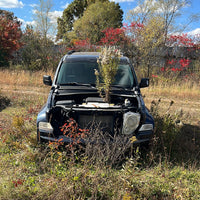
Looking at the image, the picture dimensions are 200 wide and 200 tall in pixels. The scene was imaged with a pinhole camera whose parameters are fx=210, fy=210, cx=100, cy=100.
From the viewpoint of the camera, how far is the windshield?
4.92 meters

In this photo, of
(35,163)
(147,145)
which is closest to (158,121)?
(147,145)

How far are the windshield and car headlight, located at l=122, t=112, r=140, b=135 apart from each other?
4.13 ft

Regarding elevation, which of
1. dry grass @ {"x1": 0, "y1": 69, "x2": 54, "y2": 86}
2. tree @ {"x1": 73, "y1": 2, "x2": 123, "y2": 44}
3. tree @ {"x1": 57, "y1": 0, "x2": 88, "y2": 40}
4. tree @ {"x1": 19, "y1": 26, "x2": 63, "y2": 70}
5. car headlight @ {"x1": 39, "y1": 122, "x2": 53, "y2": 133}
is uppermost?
tree @ {"x1": 57, "y1": 0, "x2": 88, "y2": 40}

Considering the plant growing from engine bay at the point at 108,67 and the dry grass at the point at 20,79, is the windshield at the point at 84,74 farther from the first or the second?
the dry grass at the point at 20,79

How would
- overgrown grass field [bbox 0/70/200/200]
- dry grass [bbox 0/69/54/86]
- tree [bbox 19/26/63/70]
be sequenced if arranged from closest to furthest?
overgrown grass field [bbox 0/70/200/200]
dry grass [bbox 0/69/54/86]
tree [bbox 19/26/63/70]

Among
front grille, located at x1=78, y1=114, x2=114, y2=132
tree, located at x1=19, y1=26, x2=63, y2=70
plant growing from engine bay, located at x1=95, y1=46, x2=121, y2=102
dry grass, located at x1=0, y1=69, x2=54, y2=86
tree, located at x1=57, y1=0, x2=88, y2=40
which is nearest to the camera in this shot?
front grille, located at x1=78, y1=114, x2=114, y2=132

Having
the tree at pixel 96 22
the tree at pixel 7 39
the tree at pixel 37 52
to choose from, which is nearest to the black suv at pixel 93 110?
the tree at pixel 37 52

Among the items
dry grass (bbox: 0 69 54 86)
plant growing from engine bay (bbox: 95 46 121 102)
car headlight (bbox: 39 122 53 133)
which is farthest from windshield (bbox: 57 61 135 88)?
dry grass (bbox: 0 69 54 86)

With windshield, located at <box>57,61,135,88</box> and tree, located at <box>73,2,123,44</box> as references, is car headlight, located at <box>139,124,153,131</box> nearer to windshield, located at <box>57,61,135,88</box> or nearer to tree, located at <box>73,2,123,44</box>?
windshield, located at <box>57,61,135,88</box>

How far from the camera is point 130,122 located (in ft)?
12.2

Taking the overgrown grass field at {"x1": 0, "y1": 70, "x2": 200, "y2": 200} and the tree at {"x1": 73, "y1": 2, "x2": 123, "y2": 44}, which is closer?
the overgrown grass field at {"x1": 0, "y1": 70, "x2": 200, "y2": 200}

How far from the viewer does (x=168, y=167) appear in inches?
147

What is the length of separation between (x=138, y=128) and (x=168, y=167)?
86 cm

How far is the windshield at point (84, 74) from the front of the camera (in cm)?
492
